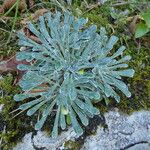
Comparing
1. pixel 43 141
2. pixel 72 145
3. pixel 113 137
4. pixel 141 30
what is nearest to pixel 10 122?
pixel 43 141

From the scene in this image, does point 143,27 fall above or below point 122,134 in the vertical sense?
above

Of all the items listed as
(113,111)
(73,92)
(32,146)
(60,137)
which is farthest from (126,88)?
(32,146)

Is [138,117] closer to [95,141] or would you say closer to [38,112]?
[95,141]

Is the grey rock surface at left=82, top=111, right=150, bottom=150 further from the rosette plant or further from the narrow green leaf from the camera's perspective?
the narrow green leaf

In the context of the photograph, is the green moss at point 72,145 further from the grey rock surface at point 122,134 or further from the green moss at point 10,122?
the green moss at point 10,122

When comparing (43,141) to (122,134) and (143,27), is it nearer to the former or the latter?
(122,134)

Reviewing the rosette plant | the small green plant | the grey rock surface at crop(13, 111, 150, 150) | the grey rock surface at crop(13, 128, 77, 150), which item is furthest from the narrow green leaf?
the grey rock surface at crop(13, 128, 77, 150)

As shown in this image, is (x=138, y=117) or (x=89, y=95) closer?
(x=89, y=95)
